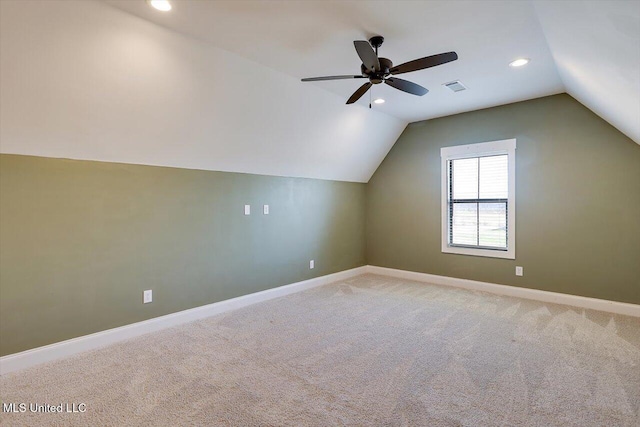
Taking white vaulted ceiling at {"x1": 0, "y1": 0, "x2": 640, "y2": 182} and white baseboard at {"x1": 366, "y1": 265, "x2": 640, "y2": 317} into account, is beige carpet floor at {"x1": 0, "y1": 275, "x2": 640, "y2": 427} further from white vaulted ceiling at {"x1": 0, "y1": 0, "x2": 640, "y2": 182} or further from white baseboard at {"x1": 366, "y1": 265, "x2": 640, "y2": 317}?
white vaulted ceiling at {"x1": 0, "y1": 0, "x2": 640, "y2": 182}

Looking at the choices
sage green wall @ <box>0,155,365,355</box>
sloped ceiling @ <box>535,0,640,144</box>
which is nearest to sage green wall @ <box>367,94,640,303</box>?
sloped ceiling @ <box>535,0,640,144</box>

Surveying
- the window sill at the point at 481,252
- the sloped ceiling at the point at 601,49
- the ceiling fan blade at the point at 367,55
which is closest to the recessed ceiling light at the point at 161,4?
the ceiling fan blade at the point at 367,55

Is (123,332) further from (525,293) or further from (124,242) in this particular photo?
(525,293)

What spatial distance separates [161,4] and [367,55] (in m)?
1.51

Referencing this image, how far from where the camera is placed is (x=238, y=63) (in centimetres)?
304

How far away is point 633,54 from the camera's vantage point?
1.94 meters

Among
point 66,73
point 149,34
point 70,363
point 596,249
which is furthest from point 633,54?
point 70,363

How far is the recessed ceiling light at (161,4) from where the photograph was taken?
2198mm

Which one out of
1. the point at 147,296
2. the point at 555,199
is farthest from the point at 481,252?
the point at 147,296

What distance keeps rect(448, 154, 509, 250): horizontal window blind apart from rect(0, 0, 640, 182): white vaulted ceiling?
1.16m

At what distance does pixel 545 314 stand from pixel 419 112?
10.3ft

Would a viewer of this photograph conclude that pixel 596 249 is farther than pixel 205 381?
Yes

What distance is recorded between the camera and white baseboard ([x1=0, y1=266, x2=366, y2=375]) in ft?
8.27

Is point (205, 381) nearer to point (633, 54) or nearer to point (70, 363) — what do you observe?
point (70, 363)
